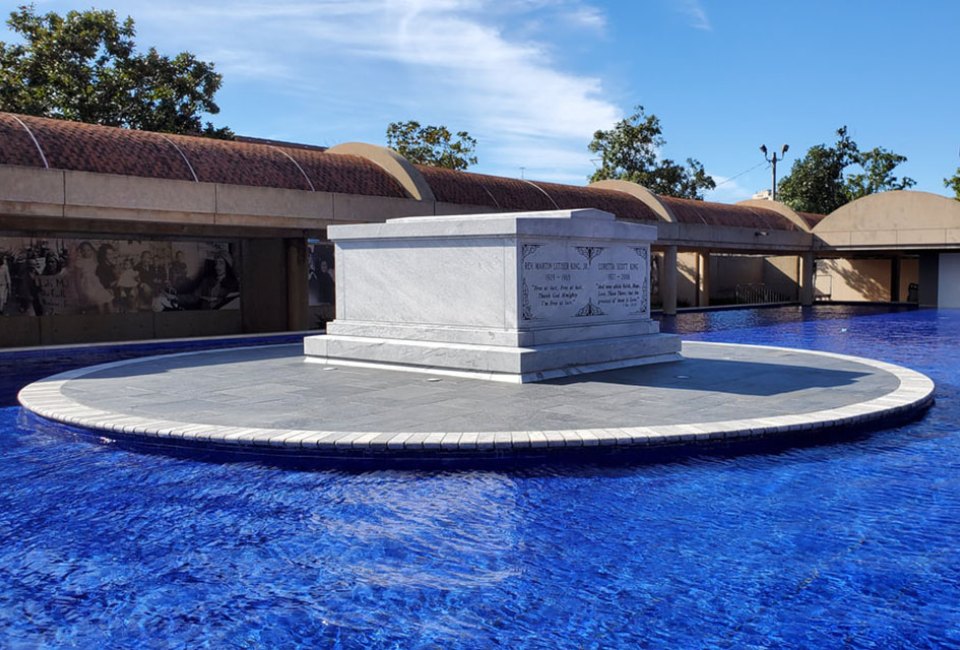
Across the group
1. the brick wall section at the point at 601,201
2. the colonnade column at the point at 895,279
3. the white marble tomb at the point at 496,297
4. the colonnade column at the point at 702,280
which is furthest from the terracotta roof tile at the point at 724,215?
the white marble tomb at the point at 496,297

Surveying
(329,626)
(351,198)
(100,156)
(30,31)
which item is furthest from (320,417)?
(30,31)

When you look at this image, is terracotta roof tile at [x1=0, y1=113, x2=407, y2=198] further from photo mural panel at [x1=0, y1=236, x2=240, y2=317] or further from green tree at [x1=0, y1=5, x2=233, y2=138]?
green tree at [x1=0, y1=5, x2=233, y2=138]

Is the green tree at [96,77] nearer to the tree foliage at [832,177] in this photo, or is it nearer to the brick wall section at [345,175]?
the brick wall section at [345,175]

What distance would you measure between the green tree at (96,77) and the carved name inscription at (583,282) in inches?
954

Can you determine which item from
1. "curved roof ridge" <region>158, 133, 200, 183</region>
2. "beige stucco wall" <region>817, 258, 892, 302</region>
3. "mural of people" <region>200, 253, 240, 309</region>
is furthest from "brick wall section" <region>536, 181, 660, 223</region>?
"beige stucco wall" <region>817, 258, 892, 302</region>

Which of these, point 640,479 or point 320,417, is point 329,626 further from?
point 320,417

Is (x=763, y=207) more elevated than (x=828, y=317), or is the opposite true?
(x=763, y=207)

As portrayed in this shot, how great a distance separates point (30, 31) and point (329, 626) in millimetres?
33686

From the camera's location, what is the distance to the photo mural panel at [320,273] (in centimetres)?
2431

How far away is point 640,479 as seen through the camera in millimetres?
6797

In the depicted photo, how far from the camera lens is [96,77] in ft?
101

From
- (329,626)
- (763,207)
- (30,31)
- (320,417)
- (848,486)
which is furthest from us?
(763,207)

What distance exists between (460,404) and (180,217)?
11244 mm

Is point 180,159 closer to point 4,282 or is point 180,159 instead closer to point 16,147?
point 16,147
